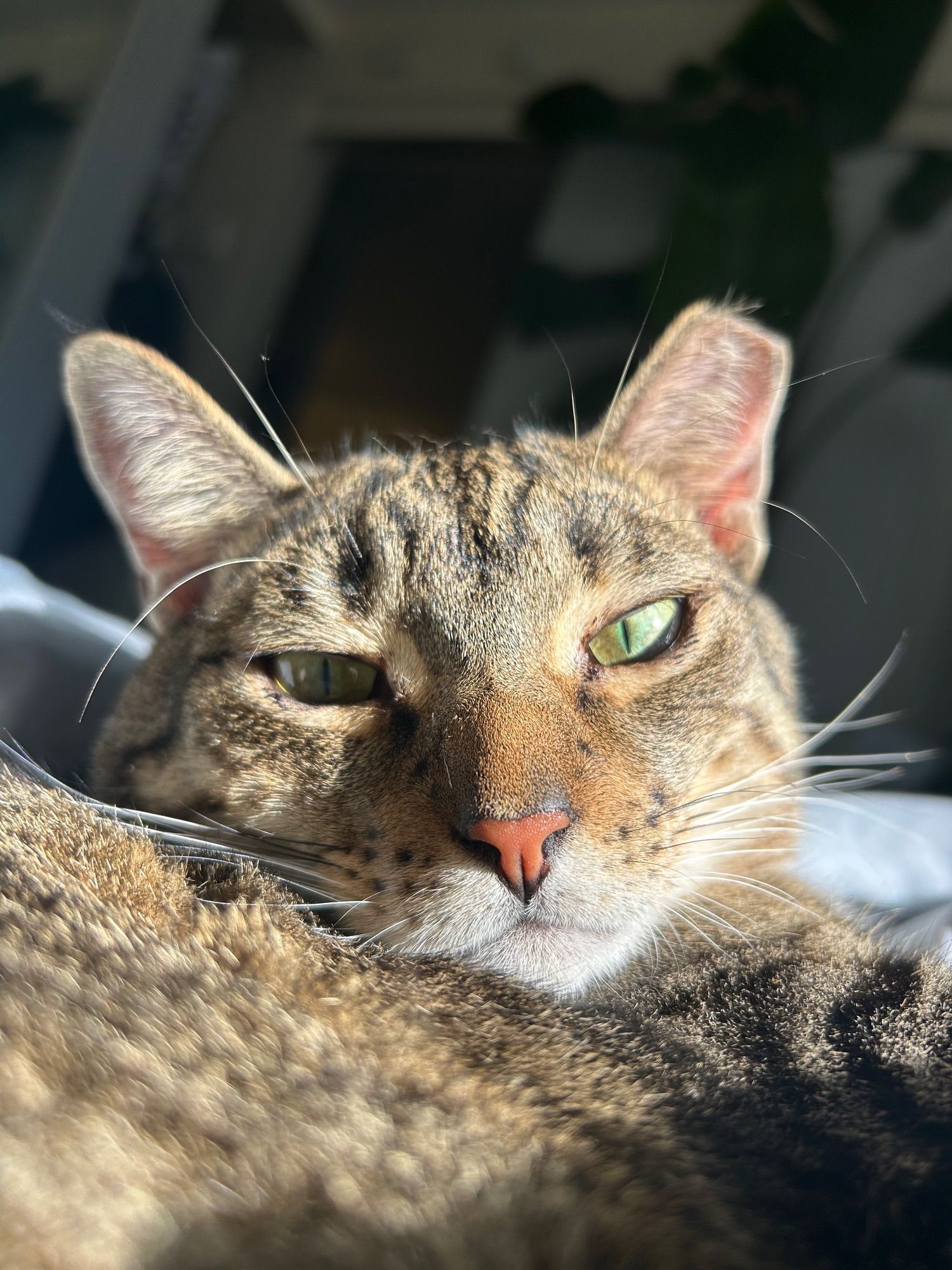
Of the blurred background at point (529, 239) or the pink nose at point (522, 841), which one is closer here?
the pink nose at point (522, 841)

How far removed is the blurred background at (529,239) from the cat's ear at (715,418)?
816 mm

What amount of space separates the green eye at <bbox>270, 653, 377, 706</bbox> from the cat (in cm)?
29

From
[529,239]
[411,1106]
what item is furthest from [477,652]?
[529,239]

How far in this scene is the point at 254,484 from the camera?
52.0 inches

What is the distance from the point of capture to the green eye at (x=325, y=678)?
1134 millimetres

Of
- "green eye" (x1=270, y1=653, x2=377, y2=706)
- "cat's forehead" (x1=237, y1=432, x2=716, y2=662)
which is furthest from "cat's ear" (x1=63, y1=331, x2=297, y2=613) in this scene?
"green eye" (x1=270, y1=653, x2=377, y2=706)

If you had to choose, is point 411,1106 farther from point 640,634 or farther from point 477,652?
point 640,634

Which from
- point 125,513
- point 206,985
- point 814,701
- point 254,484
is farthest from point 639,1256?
point 814,701

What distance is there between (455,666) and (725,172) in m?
1.84

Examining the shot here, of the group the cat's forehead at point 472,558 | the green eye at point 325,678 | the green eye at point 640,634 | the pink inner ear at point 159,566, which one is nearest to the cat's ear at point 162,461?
the pink inner ear at point 159,566

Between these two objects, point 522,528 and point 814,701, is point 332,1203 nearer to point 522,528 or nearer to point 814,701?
point 522,528

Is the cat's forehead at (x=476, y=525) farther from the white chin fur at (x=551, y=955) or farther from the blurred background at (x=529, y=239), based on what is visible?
the blurred background at (x=529, y=239)

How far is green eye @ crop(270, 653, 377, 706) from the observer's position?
1134 mm

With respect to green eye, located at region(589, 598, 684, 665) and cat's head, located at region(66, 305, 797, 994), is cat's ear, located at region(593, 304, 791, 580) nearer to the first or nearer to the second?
cat's head, located at region(66, 305, 797, 994)
